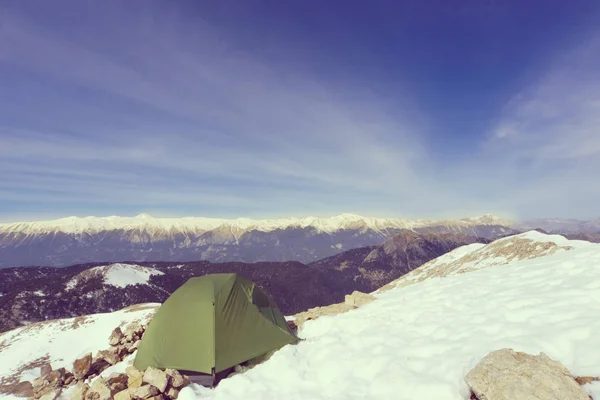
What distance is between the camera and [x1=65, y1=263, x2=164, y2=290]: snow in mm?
145375

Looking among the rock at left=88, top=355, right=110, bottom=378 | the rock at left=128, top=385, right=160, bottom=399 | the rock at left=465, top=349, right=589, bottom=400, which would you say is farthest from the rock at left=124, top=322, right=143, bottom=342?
the rock at left=465, top=349, right=589, bottom=400

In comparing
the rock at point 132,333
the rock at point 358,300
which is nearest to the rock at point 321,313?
the rock at point 358,300

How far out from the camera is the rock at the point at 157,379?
9297mm

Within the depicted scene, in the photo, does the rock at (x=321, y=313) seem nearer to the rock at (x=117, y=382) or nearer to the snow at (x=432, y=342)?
the snow at (x=432, y=342)

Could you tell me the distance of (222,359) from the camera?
11344mm

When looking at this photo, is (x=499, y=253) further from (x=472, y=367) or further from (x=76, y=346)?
(x=76, y=346)

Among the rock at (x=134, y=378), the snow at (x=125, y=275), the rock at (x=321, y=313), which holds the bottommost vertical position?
the snow at (x=125, y=275)

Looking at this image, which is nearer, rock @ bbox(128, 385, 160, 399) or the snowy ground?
the snowy ground

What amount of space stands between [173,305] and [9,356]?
5043cm

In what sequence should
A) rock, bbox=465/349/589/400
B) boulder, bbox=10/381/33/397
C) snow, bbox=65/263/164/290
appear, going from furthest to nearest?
snow, bbox=65/263/164/290, boulder, bbox=10/381/33/397, rock, bbox=465/349/589/400

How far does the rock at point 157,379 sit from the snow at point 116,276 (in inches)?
6231

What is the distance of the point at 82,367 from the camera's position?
13.8m

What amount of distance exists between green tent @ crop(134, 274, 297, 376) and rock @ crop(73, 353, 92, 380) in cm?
311

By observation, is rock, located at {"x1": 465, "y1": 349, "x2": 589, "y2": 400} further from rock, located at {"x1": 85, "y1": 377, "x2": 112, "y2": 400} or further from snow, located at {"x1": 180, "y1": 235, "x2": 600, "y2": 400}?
rock, located at {"x1": 85, "y1": 377, "x2": 112, "y2": 400}
